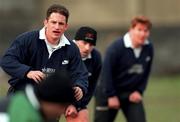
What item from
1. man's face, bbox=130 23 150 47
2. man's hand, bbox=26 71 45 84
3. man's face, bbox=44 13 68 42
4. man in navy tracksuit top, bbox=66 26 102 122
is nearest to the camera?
man's hand, bbox=26 71 45 84

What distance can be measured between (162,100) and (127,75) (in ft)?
23.5

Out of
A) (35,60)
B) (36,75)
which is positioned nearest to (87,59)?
(35,60)

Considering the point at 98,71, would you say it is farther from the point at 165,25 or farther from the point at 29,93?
the point at 165,25

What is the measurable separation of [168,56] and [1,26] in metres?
5.09

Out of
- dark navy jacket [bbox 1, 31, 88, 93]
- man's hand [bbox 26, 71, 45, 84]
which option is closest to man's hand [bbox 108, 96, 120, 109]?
dark navy jacket [bbox 1, 31, 88, 93]

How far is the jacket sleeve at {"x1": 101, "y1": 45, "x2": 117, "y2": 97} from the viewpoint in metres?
12.2

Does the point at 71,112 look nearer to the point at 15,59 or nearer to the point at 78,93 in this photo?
the point at 78,93

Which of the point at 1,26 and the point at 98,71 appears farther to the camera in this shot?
the point at 1,26

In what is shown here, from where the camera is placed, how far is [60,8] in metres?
9.70

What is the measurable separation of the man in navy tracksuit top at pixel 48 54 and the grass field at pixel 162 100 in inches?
217

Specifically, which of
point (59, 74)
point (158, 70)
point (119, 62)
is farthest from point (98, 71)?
point (158, 70)

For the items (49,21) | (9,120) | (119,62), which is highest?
(9,120)

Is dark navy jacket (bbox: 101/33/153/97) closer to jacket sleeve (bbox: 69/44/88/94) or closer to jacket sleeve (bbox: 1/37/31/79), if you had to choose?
jacket sleeve (bbox: 69/44/88/94)

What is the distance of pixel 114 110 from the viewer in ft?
40.8
